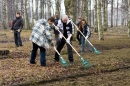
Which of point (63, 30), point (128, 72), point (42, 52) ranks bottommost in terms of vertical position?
point (128, 72)

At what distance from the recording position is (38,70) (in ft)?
31.7

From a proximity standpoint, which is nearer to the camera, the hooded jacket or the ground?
the ground

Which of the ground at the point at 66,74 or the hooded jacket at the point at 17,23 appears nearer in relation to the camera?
the ground at the point at 66,74

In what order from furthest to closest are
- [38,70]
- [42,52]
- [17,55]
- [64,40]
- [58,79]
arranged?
1. [17,55]
2. [64,40]
3. [42,52]
4. [38,70]
5. [58,79]

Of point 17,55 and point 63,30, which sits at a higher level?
point 63,30

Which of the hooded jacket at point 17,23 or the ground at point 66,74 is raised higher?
the hooded jacket at point 17,23

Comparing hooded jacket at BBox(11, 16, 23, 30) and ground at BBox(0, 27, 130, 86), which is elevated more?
hooded jacket at BBox(11, 16, 23, 30)

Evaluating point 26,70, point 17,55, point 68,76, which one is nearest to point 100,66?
point 68,76

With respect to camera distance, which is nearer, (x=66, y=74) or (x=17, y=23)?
(x=66, y=74)

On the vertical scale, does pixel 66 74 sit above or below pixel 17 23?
below

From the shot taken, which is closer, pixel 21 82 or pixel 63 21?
pixel 21 82

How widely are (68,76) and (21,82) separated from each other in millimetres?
1691

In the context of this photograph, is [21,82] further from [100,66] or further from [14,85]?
[100,66]

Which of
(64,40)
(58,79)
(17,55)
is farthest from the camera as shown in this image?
(17,55)
